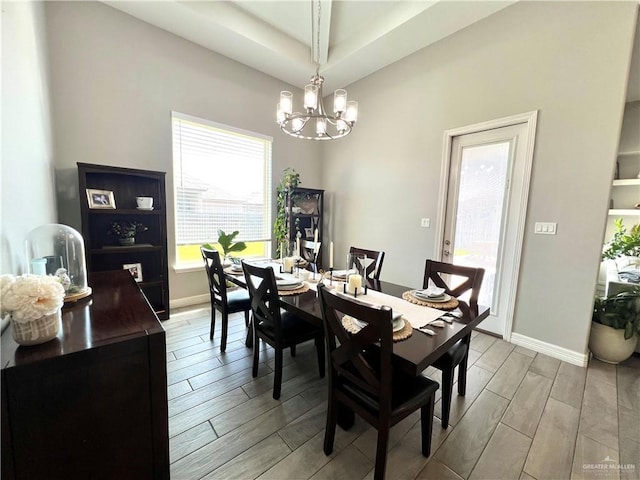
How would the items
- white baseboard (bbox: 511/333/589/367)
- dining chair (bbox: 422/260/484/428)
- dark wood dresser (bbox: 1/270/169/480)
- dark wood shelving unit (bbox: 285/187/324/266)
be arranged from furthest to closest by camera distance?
1. dark wood shelving unit (bbox: 285/187/324/266)
2. white baseboard (bbox: 511/333/589/367)
3. dining chair (bbox: 422/260/484/428)
4. dark wood dresser (bbox: 1/270/169/480)

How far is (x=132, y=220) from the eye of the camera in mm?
2871

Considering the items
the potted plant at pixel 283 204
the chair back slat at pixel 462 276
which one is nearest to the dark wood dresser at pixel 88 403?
the chair back slat at pixel 462 276

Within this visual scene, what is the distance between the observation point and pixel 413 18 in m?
2.62

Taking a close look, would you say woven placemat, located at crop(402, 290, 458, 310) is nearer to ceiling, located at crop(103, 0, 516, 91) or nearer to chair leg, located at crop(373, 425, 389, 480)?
chair leg, located at crop(373, 425, 389, 480)

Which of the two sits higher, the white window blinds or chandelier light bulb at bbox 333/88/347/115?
chandelier light bulb at bbox 333/88/347/115

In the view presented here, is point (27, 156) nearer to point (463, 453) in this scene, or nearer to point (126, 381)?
point (126, 381)

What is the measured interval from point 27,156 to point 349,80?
3728 millimetres

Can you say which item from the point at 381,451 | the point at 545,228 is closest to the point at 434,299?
the point at 381,451

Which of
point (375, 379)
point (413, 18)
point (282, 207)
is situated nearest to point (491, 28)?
point (413, 18)

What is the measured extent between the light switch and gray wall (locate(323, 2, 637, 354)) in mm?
51

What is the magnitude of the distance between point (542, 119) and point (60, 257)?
12.8 ft

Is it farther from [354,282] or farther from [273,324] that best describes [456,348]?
[273,324]

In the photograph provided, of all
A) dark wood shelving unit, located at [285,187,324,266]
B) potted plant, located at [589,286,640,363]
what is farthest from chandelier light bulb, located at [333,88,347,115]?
potted plant, located at [589,286,640,363]

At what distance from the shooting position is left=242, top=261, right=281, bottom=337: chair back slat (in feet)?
5.41
